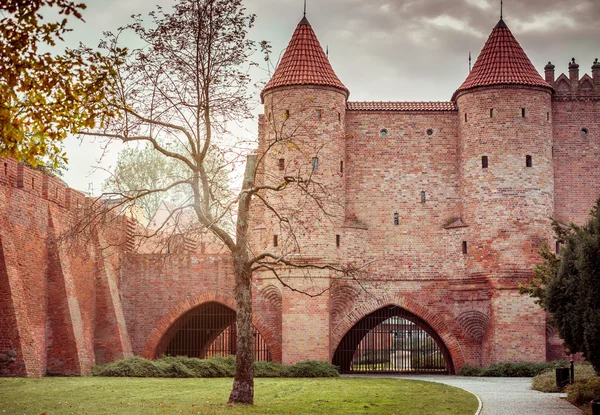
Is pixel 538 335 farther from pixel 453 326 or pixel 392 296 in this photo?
pixel 392 296

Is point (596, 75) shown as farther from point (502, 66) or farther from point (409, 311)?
point (409, 311)

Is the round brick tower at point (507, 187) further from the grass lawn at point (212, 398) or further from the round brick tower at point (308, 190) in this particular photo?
the grass lawn at point (212, 398)

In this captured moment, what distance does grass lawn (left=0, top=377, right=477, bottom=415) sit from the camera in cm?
1553

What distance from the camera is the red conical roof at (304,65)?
32.0 m

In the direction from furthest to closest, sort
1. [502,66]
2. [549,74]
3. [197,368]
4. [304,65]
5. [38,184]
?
[549,74] → [304,65] → [502,66] → [197,368] → [38,184]

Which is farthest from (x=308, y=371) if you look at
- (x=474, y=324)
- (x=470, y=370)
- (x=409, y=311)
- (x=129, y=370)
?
(x=474, y=324)

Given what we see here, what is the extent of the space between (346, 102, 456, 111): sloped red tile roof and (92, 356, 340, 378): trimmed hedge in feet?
32.3

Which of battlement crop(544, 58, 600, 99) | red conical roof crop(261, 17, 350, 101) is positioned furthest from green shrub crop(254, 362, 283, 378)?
battlement crop(544, 58, 600, 99)

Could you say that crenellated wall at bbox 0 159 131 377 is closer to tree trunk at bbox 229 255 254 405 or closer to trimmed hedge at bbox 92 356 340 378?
trimmed hedge at bbox 92 356 340 378

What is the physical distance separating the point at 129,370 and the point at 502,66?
55.6 ft

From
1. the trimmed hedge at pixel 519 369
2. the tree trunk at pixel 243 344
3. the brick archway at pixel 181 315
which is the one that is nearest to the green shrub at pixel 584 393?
the tree trunk at pixel 243 344

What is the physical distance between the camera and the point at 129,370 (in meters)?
26.6

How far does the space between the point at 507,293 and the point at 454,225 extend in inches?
124

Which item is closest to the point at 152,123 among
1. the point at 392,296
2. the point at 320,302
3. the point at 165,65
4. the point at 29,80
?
the point at 165,65
